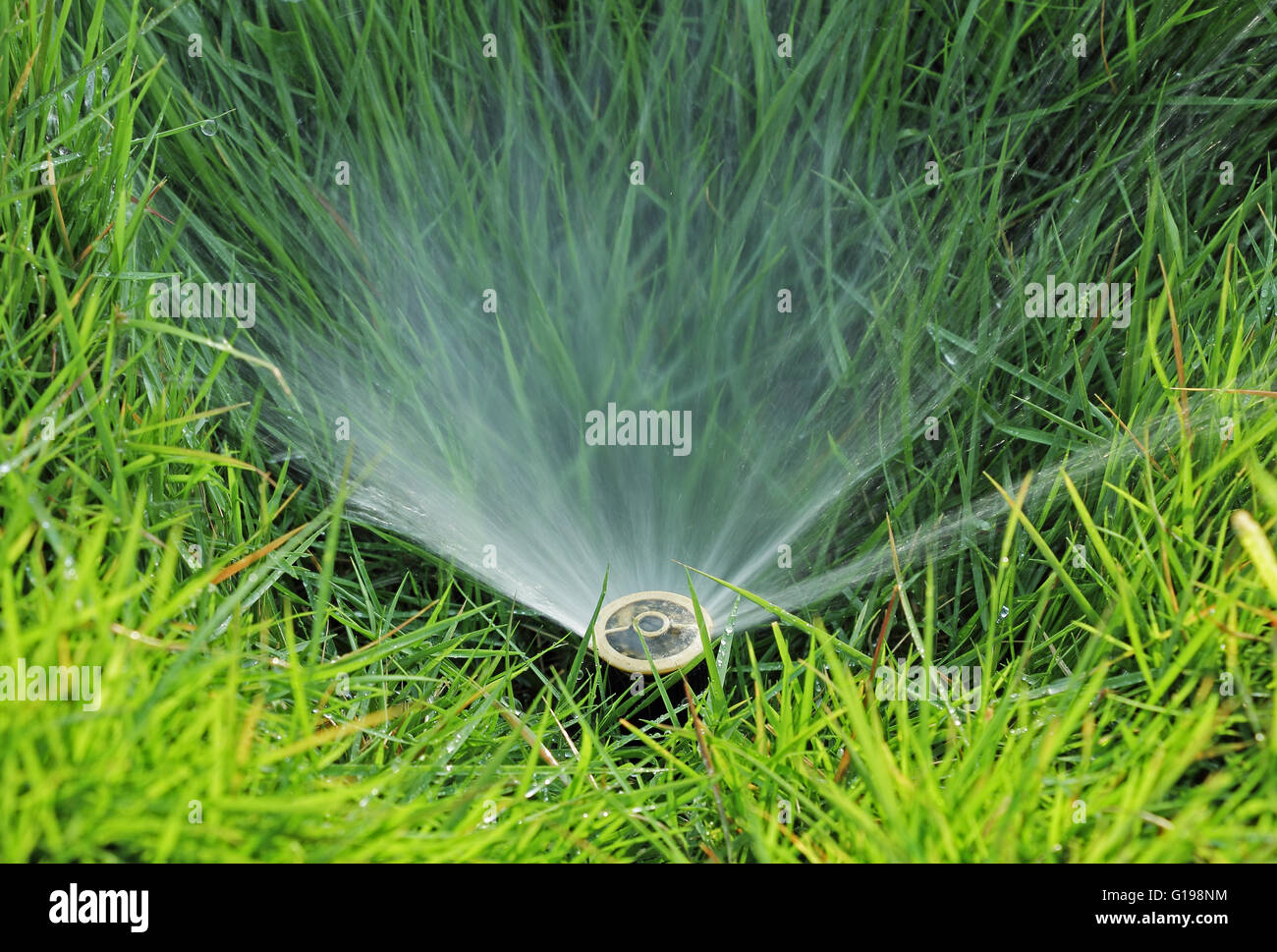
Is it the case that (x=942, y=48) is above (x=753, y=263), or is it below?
above

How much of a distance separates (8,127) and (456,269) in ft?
2.89

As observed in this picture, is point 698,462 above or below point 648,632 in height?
above

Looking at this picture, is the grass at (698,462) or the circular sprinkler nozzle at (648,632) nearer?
the grass at (698,462)

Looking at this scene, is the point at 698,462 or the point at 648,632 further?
the point at 698,462

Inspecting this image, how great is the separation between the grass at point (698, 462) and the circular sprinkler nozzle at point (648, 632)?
0.28 feet

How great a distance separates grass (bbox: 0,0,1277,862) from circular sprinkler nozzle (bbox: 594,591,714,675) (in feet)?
0.28

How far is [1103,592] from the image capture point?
1.86 meters

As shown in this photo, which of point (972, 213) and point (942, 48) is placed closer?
point (972, 213)

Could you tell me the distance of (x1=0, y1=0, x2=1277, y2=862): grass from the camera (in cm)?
133

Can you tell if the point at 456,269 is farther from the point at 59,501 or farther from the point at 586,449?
the point at 59,501

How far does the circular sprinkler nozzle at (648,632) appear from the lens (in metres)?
1.97

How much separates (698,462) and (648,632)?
0.41 metres

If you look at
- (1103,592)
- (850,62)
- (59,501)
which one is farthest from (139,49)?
(1103,592)

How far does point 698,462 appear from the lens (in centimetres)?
225
